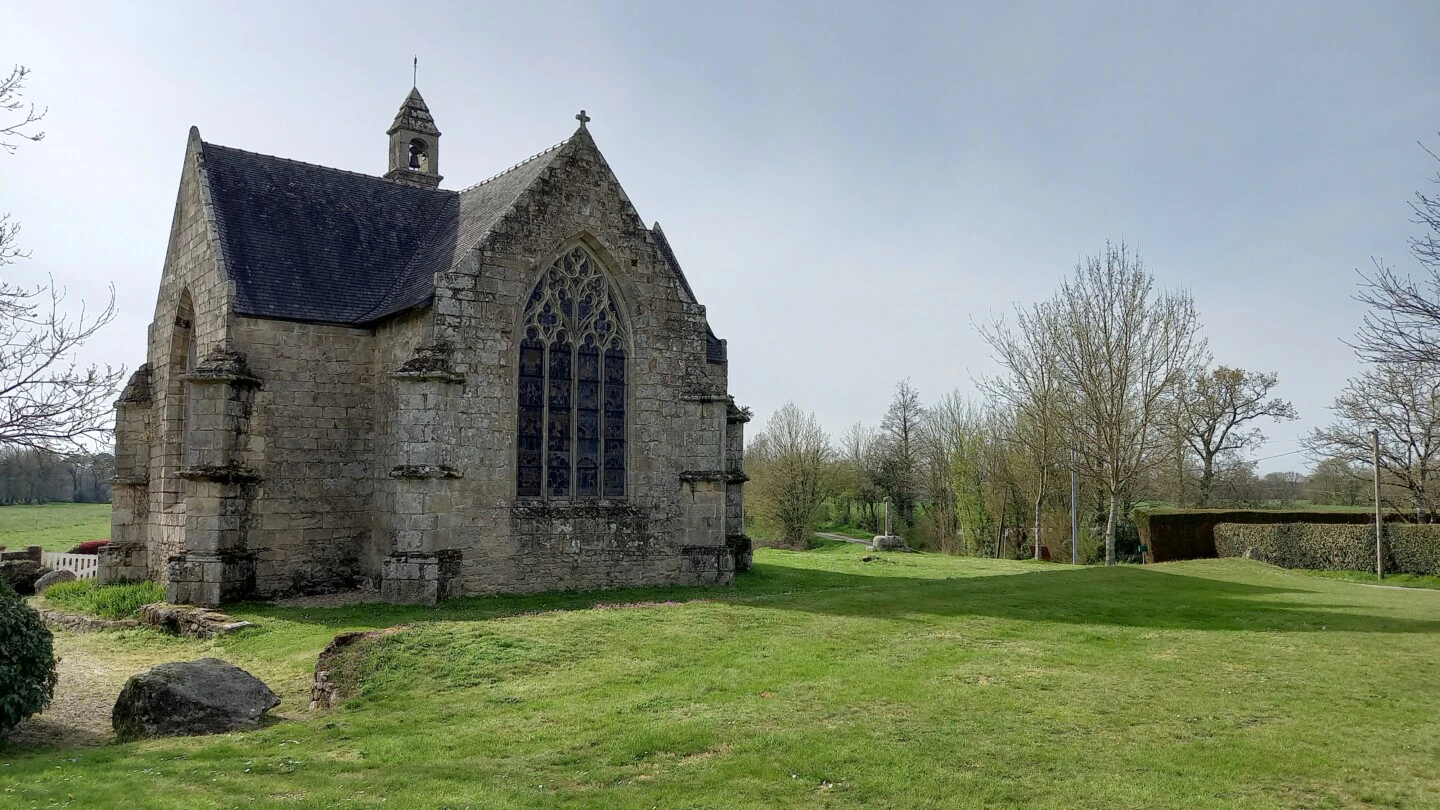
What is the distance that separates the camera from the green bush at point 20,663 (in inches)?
322

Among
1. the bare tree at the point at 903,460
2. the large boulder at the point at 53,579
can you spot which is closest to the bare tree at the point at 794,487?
the bare tree at the point at 903,460

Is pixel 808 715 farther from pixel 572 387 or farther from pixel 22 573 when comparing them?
pixel 22 573

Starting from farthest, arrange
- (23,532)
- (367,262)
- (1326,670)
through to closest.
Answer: (23,532) < (367,262) < (1326,670)

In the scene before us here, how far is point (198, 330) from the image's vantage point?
59.5 ft

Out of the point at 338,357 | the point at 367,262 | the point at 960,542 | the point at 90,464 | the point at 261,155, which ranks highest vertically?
the point at 261,155

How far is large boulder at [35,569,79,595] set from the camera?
21250 millimetres

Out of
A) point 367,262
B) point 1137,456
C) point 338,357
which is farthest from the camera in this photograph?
point 1137,456

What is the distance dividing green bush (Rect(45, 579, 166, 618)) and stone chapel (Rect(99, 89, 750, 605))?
673 millimetres

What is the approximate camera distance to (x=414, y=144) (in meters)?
24.1

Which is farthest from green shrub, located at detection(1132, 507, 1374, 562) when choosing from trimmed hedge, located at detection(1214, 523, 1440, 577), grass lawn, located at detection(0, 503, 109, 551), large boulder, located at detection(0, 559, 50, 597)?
grass lawn, located at detection(0, 503, 109, 551)

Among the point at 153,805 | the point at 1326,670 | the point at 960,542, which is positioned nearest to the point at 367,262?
the point at 153,805

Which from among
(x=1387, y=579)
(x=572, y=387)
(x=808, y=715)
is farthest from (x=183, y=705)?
(x=1387, y=579)

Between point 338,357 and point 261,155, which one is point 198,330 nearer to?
point 338,357

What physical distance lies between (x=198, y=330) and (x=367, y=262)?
11.7 feet
